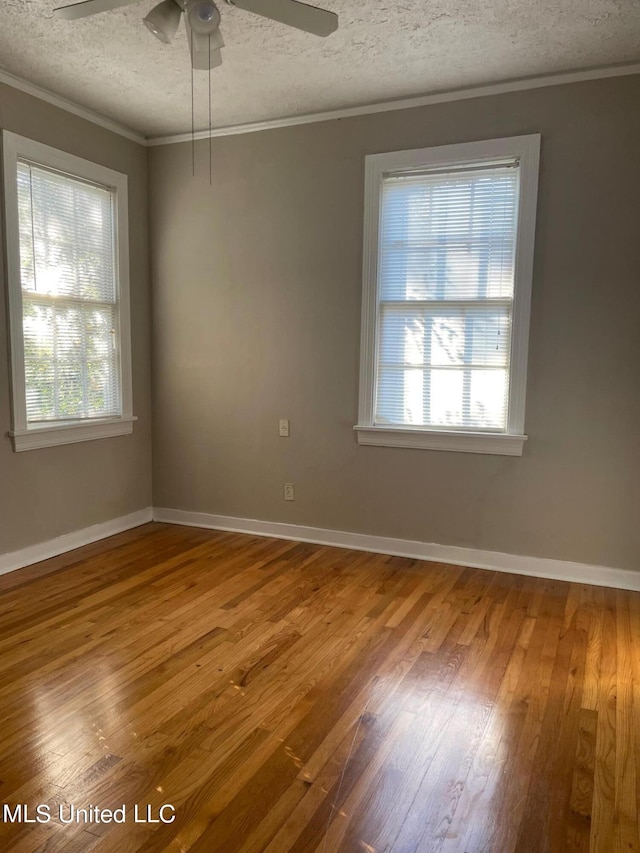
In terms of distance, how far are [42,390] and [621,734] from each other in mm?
3417

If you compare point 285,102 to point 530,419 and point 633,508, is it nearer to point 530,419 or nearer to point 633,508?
point 530,419

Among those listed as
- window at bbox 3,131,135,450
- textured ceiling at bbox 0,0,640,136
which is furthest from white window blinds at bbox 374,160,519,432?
window at bbox 3,131,135,450

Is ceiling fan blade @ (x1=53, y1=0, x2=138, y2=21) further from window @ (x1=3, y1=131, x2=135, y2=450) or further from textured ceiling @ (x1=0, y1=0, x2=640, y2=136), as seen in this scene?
window @ (x1=3, y1=131, x2=135, y2=450)

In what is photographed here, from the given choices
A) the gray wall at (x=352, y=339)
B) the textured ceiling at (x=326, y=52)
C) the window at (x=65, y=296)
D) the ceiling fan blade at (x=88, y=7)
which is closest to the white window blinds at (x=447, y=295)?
the gray wall at (x=352, y=339)

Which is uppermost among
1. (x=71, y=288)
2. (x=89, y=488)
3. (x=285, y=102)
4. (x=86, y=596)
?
(x=285, y=102)

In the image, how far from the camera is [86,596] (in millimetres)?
3219

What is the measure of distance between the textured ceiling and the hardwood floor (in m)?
2.78

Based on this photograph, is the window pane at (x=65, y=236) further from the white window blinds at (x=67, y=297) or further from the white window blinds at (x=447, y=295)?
the white window blinds at (x=447, y=295)

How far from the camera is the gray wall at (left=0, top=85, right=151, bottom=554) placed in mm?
3506

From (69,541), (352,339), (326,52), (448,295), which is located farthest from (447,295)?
(69,541)

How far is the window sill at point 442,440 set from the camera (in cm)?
359

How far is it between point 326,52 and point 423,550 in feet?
9.38

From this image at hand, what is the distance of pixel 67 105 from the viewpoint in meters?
3.74

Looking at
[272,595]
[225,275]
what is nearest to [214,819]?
[272,595]
